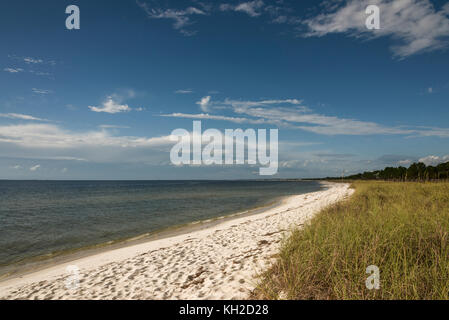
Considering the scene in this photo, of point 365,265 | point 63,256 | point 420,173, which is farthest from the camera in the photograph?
point 420,173

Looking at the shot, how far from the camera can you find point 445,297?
10.6 feet

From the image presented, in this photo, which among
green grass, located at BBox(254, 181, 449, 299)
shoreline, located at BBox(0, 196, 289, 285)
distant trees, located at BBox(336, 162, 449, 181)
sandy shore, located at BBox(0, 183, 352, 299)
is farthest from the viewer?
distant trees, located at BBox(336, 162, 449, 181)

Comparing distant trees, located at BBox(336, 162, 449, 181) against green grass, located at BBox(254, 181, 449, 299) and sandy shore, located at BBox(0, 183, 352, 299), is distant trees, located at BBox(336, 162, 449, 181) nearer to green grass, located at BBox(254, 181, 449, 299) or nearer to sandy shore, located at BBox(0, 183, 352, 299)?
green grass, located at BBox(254, 181, 449, 299)

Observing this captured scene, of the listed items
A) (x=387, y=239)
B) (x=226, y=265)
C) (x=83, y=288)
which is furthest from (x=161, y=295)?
(x=387, y=239)

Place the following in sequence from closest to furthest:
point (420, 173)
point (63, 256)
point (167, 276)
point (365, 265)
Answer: point (365, 265), point (167, 276), point (63, 256), point (420, 173)

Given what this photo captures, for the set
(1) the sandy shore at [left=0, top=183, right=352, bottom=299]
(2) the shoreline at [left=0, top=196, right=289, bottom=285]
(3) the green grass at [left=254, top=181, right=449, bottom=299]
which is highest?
(3) the green grass at [left=254, top=181, right=449, bottom=299]

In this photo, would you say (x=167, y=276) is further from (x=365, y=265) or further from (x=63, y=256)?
(x=63, y=256)

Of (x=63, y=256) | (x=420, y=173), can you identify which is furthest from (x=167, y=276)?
(x=420, y=173)

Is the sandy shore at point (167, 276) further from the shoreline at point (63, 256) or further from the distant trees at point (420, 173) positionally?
the distant trees at point (420, 173)

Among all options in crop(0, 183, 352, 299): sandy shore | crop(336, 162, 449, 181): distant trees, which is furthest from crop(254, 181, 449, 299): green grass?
crop(336, 162, 449, 181): distant trees

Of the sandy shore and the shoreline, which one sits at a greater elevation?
the sandy shore

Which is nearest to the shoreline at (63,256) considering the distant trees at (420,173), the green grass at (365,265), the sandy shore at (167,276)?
the sandy shore at (167,276)
